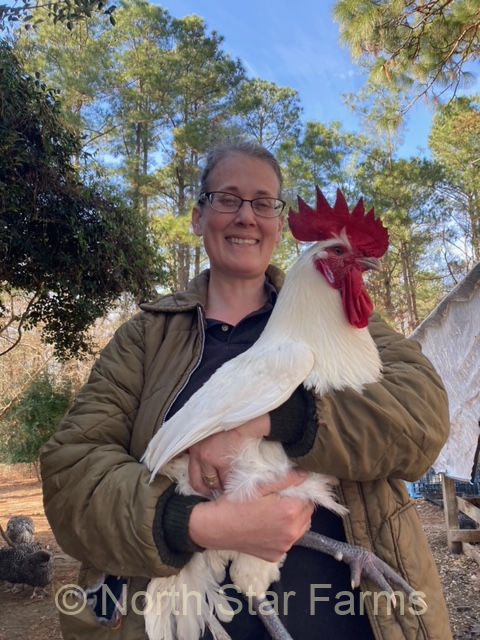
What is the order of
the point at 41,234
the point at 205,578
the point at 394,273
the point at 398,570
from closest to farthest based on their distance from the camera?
the point at 398,570 → the point at 205,578 → the point at 41,234 → the point at 394,273

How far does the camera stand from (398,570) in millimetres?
1388

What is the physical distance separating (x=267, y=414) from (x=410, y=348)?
0.58 meters

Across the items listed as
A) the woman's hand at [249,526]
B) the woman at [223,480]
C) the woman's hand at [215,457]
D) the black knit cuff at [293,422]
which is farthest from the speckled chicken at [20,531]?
the black knit cuff at [293,422]

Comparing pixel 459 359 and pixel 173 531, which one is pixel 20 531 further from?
pixel 173 531

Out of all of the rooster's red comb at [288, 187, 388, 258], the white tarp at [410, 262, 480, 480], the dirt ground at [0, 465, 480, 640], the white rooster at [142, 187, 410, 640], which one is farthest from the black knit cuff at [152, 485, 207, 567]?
the white tarp at [410, 262, 480, 480]

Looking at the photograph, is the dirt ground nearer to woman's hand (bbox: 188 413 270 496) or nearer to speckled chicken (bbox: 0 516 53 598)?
speckled chicken (bbox: 0 516 53 598)

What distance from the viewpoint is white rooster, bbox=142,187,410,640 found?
142cm

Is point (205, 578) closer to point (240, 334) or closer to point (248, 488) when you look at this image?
point (248, 488)

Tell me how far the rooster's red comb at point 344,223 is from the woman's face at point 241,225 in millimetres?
113

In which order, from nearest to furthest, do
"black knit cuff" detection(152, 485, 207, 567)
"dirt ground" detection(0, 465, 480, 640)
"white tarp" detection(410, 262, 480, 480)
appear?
"black knit cuff" detection(152, 485, 207, 567), "dirt ground" detection(0, 465, 480, 640), "white tarp" detection(410, 262, 480, 480)

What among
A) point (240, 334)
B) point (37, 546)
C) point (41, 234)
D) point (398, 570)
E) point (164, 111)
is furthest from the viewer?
point (164, 111)

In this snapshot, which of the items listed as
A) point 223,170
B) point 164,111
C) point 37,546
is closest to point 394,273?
point 164,111

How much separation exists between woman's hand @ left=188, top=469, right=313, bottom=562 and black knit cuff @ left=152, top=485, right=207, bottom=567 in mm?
19

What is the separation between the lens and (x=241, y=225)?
182 cm
